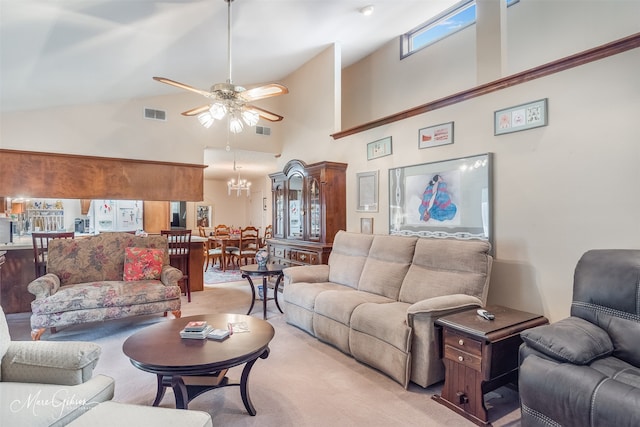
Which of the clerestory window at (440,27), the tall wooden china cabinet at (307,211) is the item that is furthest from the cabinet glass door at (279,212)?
the clerestory window at (440,27)

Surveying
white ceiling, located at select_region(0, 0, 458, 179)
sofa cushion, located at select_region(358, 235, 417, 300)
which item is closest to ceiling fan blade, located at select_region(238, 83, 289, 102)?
white ceiling, located at select_region(0, 0, 458, 179)

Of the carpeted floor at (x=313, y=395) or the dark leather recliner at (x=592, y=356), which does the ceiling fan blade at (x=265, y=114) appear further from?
the dark leather recliner at (x=592, y=356)

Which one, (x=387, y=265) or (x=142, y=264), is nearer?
(x=387, y=265)

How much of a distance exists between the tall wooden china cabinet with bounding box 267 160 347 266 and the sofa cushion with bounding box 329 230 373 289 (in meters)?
Answer: 0.51

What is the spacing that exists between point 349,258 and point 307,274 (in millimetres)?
550

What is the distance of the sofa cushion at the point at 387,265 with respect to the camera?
130 inches

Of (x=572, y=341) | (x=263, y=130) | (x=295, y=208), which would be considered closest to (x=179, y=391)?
(x=572, y=341)

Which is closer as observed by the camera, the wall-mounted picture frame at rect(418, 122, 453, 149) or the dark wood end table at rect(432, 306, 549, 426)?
the dark wood end table at rect(432, 306, 549, 426)

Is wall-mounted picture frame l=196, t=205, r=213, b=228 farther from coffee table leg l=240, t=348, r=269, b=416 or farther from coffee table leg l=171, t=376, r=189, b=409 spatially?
coffee table leg l=171, t=376, r=189, b=409

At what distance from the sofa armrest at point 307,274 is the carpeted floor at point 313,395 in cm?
79

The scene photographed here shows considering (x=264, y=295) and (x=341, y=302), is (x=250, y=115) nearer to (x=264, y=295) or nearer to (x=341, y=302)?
(x=341, y=302)

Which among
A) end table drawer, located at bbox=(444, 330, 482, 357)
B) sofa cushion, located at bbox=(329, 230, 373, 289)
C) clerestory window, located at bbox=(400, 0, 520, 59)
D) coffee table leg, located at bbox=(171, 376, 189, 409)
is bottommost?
coffee table leg, located at bbox=(171, 376, 189, 409)

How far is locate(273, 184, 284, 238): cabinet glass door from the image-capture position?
5634mm

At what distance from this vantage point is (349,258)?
3975mm
